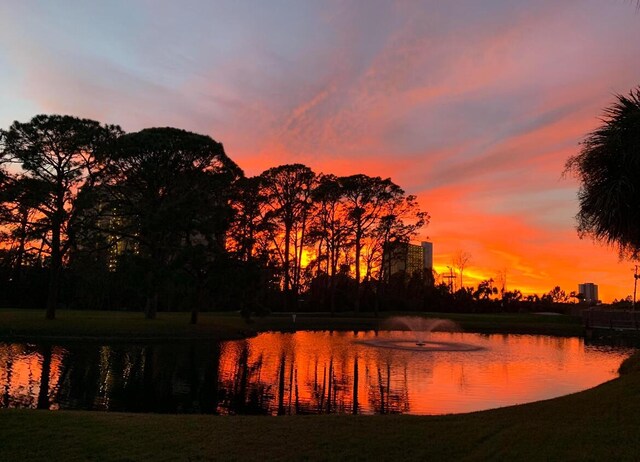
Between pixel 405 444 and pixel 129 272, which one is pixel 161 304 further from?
pixel 405 444

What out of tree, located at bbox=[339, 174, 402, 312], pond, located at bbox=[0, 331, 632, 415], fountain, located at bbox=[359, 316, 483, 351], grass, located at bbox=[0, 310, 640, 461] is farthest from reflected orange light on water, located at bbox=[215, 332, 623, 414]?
tree, located at bbox=[339, 174, 402, 312]

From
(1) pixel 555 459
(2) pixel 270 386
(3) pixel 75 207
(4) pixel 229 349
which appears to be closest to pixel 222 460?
(1) pixel 555 459

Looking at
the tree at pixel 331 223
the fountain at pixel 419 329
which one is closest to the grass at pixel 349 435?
the fountain at pixel 419 329

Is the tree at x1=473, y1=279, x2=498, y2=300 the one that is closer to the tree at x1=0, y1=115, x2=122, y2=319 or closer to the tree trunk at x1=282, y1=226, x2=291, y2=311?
the tree trunk at x1=282, y1=226, x2=291, y2=311

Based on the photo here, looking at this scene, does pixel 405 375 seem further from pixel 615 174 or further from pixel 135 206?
pixel 135 206

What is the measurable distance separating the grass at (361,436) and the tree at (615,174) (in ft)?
11.8

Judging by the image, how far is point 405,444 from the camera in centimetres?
794

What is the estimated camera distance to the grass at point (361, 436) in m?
7.09

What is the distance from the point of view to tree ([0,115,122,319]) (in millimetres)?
37844

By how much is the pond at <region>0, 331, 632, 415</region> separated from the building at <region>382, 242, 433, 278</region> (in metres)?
38.9

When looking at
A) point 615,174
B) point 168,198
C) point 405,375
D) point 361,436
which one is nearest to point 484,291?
point 168,198

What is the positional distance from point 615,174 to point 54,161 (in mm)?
39621

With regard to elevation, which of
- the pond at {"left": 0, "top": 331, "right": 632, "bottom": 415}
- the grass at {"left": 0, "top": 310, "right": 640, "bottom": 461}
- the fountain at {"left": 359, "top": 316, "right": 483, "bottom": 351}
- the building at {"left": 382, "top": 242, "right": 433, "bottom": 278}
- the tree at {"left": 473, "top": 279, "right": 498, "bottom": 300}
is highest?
the building at {"left": 382, "top": 242, "right": 433, "bottom": 278}

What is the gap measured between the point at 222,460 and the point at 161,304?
66.5m
